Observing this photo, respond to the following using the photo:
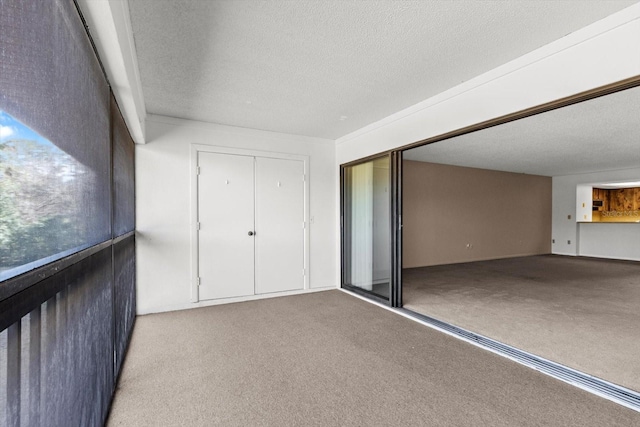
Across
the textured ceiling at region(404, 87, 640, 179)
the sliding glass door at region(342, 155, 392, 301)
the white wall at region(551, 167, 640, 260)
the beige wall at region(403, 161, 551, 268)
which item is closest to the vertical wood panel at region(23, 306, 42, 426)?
the sliding glass door at region(342, 155, 392, 301)

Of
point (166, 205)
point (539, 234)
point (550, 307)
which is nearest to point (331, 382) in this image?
point (166, 205)

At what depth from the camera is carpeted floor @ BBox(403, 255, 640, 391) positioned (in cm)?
262

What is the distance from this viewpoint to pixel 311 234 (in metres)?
4.93

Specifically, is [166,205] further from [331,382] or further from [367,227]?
[331,382]

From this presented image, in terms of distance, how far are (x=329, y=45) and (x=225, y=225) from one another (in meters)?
2.83

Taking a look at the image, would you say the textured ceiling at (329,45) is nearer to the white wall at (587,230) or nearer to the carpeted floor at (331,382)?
the carpeted floor at (331,382)

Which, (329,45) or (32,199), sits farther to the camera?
(329,45)

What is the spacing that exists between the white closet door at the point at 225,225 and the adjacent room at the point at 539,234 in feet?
7.88

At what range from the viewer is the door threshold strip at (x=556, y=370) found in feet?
6.65

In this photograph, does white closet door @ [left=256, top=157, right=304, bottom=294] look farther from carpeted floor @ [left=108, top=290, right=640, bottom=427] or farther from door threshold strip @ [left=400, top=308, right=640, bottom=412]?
door threshold strip @ [left=400, top=308, right=640, bottom=412]

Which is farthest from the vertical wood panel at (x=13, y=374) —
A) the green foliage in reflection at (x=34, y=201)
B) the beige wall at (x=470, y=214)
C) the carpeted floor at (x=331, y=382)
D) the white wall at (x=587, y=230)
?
the white wall at (x=587, y=230)

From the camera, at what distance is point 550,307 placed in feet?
12.9

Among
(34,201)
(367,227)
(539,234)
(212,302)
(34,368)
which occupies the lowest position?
(212,302)

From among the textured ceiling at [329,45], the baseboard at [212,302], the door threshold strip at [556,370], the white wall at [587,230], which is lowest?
the baseboard at [212,302]
